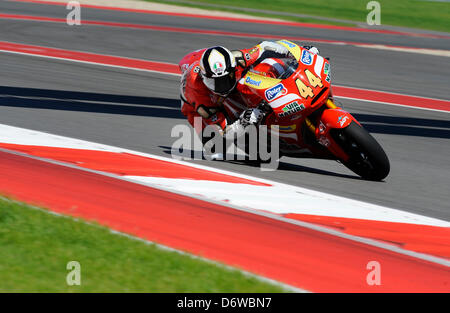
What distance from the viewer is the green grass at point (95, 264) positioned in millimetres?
4215

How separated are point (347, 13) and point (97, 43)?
11.5 meters

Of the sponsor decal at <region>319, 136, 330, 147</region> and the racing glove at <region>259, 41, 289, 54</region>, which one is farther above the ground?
the racing glove at <region>259, 41, 289, 54</region>

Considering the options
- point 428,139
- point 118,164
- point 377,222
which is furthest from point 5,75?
point 377,222

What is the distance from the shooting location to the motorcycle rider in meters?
7.22

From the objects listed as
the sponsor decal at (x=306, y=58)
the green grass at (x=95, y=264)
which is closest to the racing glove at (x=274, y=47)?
the sponsor decal at (x=306, y=58)

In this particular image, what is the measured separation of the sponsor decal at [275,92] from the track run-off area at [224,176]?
817 millimetres

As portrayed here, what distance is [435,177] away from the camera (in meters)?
7.91

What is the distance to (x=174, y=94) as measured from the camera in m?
12.1

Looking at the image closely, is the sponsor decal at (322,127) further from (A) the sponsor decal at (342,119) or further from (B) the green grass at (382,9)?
(B) the green grass at (382,9)

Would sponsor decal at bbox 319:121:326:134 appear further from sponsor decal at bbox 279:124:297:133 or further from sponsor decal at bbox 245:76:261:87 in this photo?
sponsor decal at bbox 245:76:261:87

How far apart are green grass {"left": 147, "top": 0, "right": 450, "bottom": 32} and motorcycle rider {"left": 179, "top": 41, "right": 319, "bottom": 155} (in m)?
15.0

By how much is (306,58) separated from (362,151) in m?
1.06

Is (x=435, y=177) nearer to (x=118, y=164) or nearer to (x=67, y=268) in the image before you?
(x=118, y=164)

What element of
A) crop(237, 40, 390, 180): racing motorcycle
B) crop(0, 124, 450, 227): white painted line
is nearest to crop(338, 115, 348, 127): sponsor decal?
crop(237, 40, 390, 180): racing motorcycle
